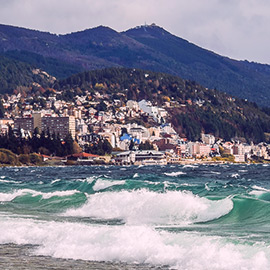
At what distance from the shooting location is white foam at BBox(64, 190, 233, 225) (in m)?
30.2

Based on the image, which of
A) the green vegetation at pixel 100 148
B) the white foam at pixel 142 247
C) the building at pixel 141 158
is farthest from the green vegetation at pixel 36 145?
the white foam at pixel 142 247

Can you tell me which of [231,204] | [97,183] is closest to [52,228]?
[231,204]

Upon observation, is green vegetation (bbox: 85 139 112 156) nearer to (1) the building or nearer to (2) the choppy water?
(1) the building

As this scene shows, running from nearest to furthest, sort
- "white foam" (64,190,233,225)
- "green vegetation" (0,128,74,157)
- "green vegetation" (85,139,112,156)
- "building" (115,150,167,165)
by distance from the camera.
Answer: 1. "white foam" (64,190,233,225)
2. "green vegetation" (0,128,74,157)
3. "building" (115,150,167,165)
4. "green vegetation" (85,139,112,156)

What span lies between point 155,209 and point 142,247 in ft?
37.0

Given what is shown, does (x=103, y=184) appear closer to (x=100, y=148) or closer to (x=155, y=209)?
(x=155, y=209)

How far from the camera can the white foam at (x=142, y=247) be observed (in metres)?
18.4

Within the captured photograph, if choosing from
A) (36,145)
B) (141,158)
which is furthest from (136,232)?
(141,158)

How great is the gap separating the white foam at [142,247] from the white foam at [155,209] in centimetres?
615

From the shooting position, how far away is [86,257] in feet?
67.3

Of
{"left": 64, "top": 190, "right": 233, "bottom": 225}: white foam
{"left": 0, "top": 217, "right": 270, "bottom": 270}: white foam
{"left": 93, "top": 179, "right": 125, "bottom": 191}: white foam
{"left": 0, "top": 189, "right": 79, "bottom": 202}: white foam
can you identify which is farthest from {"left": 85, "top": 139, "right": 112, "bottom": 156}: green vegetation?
{"left": 0, "top": 217, "right": 270, "bottom": 270}: white foam

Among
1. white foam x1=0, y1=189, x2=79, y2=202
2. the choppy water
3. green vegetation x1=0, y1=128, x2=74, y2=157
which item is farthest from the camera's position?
green vegetation x1=0, y1=128, x2=74, y2=157

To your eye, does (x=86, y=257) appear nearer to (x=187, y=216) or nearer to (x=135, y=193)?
(x=187, y=216)

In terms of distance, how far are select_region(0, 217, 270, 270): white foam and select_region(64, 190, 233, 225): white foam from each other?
6148 millimetres
